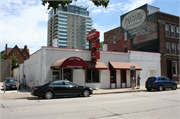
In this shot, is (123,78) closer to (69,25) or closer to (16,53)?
(16,53)

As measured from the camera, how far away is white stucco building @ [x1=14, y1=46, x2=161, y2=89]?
688 inches

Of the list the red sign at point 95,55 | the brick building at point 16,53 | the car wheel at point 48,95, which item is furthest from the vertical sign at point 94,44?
the brick building at point 16,53

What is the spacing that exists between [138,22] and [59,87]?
2196cm

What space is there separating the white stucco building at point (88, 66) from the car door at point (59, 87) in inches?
115

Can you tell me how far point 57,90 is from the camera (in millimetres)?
12898

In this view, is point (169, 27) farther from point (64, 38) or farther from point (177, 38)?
point (64, 38)

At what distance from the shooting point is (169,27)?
27.5m

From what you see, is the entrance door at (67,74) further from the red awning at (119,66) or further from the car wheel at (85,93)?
the car wheel at (85,93)

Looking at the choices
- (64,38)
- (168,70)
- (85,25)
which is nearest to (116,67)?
(168,70)

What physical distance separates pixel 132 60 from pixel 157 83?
17.8 feet

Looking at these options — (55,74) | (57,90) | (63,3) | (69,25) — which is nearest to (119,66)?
(55,74)

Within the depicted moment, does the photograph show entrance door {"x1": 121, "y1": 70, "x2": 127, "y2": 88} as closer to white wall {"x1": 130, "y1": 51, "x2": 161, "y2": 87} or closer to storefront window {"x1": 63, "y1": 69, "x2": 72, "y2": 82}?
white wall {"x1": 130, "y1": 51, "x2": 161, "y2": 87}

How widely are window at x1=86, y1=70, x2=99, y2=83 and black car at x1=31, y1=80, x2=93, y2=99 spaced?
5.91 meters

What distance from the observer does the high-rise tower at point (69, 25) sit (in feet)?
420
